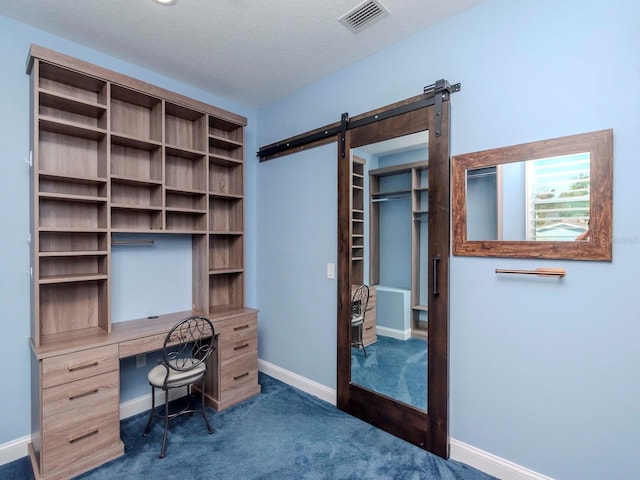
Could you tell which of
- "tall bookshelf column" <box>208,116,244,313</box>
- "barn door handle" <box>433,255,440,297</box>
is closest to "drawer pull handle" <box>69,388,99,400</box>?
"tall bookshelf column" <box>208,116,244,313</box>

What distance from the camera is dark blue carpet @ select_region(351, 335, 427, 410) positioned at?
218 cm

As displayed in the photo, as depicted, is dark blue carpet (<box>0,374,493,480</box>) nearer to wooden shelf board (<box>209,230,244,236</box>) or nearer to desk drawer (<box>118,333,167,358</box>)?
desk drawer (<box>118,333,167,358</box>)

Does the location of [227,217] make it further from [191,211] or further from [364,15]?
[364,15]

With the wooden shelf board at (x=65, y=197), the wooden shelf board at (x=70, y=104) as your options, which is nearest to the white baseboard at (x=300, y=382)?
the wooden shelf board at (x=65, y=197)

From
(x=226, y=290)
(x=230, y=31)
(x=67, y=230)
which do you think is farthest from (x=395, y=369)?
(x=230, y=31)

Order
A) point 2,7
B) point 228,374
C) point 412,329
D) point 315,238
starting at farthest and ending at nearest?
point 315,238, point 228,374, point 412,329, point 2,7

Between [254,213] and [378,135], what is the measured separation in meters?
1.69

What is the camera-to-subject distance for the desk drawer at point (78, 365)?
1.85 m

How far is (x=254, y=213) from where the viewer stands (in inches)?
139

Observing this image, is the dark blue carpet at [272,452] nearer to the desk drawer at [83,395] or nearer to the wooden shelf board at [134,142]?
the desk drawer at [83,395]

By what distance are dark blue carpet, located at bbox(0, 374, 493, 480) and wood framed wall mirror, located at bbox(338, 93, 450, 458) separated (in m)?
0.14

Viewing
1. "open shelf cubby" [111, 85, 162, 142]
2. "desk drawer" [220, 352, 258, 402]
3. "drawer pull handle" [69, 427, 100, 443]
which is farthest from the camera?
"desk drawer" [220, 352, 258, 402]

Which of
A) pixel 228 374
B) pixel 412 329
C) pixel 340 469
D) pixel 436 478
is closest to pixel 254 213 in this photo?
pixel 228 374

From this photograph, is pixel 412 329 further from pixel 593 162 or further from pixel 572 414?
pixel 593 162
